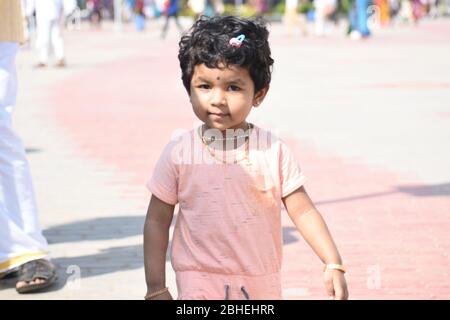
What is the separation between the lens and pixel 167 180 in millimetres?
3213

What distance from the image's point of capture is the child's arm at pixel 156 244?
312 centimetres

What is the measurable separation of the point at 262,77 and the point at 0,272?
7.49 feet

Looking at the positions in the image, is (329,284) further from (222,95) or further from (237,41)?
(237,41)

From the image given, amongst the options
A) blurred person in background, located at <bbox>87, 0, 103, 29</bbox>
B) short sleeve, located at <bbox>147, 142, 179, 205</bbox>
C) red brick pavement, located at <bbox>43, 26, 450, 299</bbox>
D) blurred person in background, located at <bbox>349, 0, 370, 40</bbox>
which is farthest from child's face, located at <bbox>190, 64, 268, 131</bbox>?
blurred person in background, located at <bbox>87, 0, 103, 29</bbox>

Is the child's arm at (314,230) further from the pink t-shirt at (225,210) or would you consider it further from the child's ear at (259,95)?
the child's ear at (259,95)

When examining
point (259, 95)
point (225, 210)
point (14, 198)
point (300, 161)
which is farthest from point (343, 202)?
point (225, 210)

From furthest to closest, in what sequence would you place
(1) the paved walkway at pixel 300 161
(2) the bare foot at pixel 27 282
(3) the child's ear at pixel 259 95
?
(1) the paved walkway at pixel 300 161 < (2) the bare foot at pixel 27 282 < (3) the child's ear at pixel 259 95

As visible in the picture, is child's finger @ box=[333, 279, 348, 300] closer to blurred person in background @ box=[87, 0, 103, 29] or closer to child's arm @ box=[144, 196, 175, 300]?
child's arm @ box=[144, 196, 175, 300]

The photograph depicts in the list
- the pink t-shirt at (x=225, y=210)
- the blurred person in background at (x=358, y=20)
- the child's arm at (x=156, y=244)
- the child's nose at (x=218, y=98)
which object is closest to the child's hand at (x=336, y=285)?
the pink t-shirt at (x=225, y=210)

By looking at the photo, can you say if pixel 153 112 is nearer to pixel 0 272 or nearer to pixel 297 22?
pixel 0 272

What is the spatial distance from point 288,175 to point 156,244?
0.43 m

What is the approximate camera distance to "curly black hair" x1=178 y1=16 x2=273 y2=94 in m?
3.17

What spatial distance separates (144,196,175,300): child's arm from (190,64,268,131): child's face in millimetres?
288

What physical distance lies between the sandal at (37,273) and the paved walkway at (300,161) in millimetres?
57
